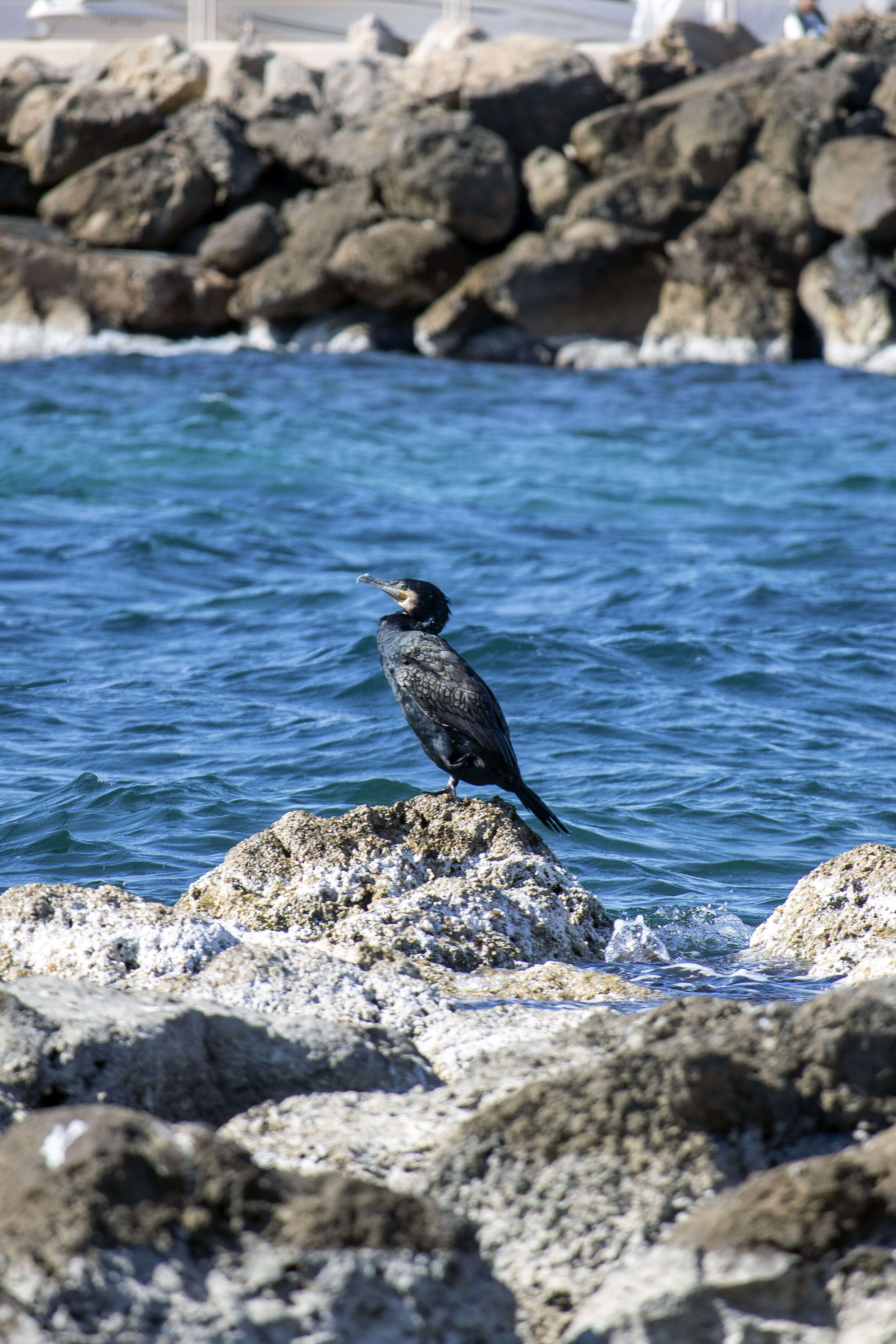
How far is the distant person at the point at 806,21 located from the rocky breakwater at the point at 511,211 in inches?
61.8

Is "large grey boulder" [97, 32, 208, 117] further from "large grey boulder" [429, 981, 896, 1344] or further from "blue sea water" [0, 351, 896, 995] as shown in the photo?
"large grey boulder" [429, 981, 896, 1344]

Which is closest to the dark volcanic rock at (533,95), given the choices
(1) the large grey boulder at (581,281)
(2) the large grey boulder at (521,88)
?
(2) the large grey boulder at (521,88)

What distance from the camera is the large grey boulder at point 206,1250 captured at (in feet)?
6.62

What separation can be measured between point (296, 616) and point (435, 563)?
5.29ft

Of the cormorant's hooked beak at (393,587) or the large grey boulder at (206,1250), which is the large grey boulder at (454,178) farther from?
the large grey boulder at (206,1250)

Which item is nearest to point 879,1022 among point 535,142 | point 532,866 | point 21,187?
point 532,866

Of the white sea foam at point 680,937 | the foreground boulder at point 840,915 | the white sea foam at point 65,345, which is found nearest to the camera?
the foreground boulder at point 840,915

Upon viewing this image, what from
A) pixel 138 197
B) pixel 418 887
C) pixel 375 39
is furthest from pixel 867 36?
pixel 418 887

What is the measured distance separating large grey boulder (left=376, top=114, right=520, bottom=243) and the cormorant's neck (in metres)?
15.1

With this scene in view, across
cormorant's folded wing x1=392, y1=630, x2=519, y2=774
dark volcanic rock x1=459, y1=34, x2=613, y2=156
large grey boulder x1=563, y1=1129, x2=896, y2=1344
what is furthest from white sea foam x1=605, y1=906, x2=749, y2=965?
dark volcanic rock x1=459, y1=34, x2=613, y2=156

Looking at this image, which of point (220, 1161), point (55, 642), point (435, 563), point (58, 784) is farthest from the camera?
point (435, 563)

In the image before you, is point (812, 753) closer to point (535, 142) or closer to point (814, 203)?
point (814, 203)

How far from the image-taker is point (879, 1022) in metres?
2.63

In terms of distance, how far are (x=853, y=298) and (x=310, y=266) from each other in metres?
7.53
